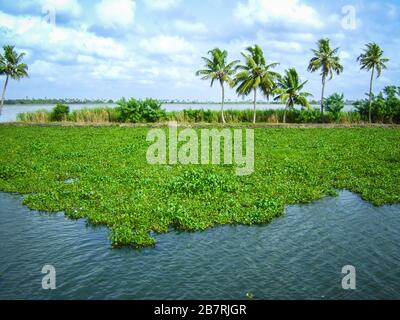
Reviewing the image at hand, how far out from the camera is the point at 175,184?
16.2 metres

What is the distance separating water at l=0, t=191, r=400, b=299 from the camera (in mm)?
8586

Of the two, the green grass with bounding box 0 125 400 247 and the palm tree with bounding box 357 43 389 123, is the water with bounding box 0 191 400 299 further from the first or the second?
the palm tree with bounding box 357 43 389 123

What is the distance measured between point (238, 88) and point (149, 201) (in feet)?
126

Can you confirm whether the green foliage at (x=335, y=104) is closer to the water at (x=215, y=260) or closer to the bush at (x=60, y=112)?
the bush at (x=60, y=112)

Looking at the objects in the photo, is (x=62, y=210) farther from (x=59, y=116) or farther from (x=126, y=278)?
(x=59, y=116)

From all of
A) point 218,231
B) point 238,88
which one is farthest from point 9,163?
point 238,88

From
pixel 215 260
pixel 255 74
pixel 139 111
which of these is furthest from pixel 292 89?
pixel 215 260

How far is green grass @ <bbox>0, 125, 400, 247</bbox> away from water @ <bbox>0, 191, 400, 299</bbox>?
2.22ft

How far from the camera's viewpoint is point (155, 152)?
26.6 m

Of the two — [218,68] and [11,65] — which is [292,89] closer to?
[218,68]

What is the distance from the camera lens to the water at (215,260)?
8.59 m

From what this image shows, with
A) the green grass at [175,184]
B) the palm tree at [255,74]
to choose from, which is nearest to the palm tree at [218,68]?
the palm tree at [255,74]

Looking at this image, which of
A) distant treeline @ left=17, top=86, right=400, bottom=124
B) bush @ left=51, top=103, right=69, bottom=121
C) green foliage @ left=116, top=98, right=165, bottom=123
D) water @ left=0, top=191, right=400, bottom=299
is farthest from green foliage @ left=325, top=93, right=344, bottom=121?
water @ left=0, top=191, right=400, bottom=299
